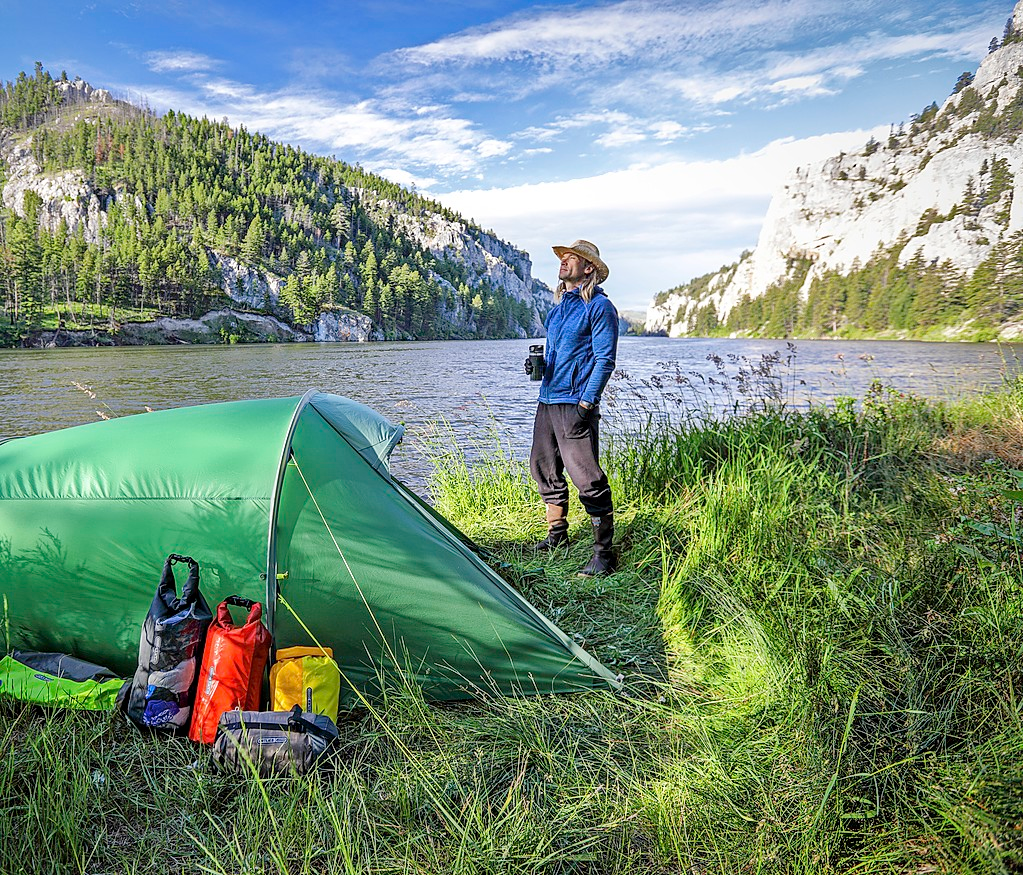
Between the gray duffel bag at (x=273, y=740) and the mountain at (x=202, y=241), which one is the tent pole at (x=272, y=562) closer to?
the gray duffel bag at (x=273, y=740)

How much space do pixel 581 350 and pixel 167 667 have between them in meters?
3.12

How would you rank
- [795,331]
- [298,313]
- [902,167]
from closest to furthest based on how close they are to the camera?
[298,313] < [795,331] < [902,167]

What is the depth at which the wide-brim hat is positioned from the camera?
451 cm

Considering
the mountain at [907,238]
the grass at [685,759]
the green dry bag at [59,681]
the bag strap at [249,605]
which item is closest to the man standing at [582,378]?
the grass at [685,759]

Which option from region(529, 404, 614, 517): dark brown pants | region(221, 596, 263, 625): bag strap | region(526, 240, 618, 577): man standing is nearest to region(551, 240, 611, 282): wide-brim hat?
region(526, 240, 618, 577): man standing

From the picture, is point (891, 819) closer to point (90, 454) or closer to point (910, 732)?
point (910, 732)

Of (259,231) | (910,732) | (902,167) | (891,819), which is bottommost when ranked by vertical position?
(891,819)

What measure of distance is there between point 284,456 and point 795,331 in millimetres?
97618

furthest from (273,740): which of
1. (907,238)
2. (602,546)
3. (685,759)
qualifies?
(907,238)

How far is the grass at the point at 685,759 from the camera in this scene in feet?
6.40

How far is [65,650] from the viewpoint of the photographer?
310 cm

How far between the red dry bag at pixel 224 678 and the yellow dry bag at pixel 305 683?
11 centimetres

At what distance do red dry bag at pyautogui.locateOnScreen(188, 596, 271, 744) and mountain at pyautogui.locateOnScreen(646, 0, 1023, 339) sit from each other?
41.5 meters

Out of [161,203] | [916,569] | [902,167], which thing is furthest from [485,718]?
[902,167]
